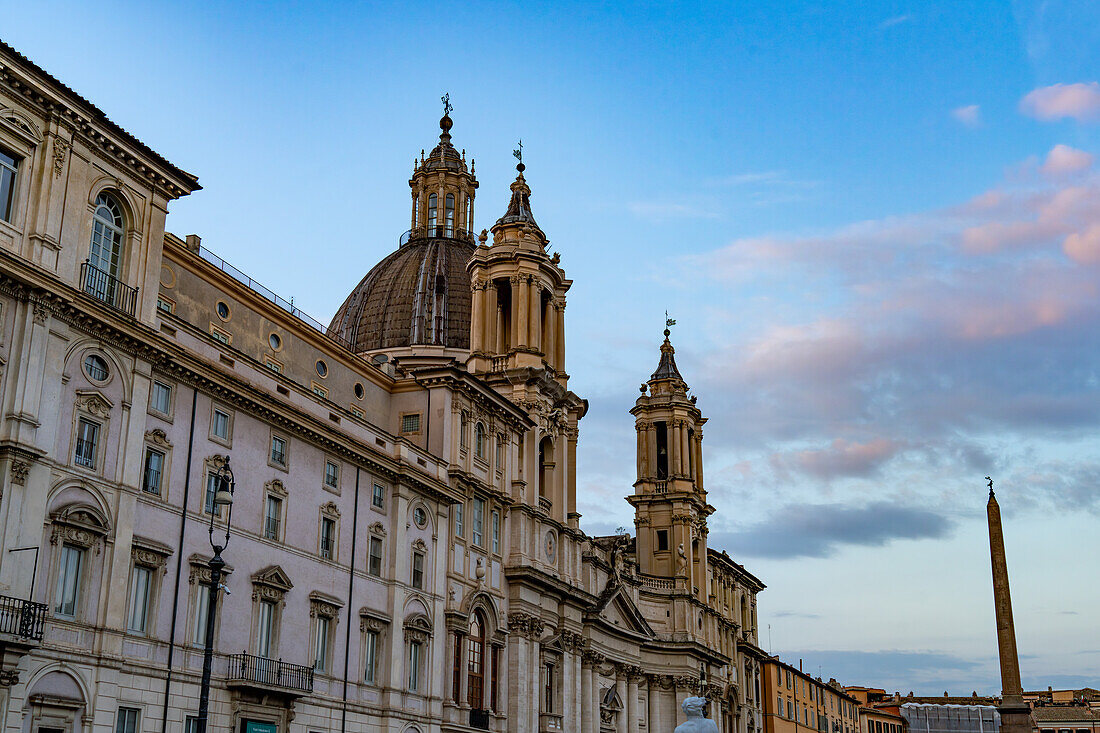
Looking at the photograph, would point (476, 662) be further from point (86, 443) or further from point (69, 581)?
point (86, 443)

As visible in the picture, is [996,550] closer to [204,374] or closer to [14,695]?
[204,374]

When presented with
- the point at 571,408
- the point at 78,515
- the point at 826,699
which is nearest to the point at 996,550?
the point at 571,408

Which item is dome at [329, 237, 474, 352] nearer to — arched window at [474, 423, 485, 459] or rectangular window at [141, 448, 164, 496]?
arched window at [474, 423, 485, 459]

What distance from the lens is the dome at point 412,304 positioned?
76.9 m

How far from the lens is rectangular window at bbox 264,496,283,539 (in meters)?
40.8

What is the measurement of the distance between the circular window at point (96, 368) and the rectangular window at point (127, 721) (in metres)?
9.14

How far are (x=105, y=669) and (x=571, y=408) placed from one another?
129 feet

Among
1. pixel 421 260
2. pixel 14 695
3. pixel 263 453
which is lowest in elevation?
pixel 14 695

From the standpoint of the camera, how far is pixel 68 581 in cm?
3212

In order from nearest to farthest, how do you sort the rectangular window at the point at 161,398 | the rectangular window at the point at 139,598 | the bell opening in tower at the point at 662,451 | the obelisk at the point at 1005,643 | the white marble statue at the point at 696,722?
the white marble statue at the point at 696,722
the rectangular window at the point at 139,598
the rectangular window at the point at 161,398
the obelisk at the point at 1005,643
the bell opening in tower at the point at 662,451

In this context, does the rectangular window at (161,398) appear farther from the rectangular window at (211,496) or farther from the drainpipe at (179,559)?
the rectangular window at (211,496)

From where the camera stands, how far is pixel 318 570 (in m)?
42.9

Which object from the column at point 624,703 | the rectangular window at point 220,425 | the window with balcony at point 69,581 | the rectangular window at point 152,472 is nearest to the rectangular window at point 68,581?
the window with balcony at point 69,581

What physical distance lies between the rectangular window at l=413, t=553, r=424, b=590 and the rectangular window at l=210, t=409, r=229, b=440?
12.1 metres
